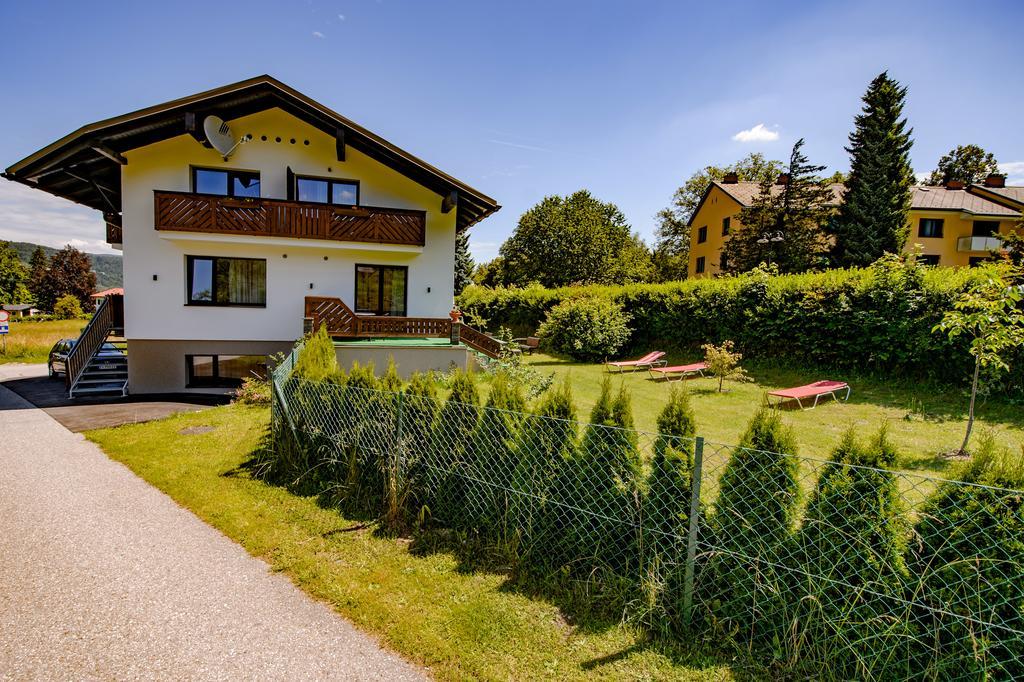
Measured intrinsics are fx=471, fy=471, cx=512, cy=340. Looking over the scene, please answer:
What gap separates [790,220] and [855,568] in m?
28.7

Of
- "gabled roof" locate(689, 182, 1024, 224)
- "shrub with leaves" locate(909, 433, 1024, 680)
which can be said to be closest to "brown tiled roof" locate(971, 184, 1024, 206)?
"gabled roof" locate(689, 182, 1024, 224)

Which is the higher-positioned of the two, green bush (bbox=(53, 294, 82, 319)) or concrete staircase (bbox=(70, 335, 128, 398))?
green bush (bbox=(53, 294, 82, 319))

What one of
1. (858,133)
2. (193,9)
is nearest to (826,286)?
(193,9)

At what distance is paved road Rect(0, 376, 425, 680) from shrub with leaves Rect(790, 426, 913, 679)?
2.76 meters

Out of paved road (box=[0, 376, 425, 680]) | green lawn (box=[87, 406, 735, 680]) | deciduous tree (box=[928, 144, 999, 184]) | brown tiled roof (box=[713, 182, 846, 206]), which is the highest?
deciduous tree (box=[928, 144, 999, 184])

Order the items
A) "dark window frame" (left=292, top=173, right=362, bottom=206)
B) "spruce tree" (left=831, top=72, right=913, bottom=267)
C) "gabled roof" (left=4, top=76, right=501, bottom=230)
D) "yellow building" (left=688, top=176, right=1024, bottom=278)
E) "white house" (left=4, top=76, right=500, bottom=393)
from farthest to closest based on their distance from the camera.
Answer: "yellow building" (left=688, top=176, right=1024, bottom=278), "spruce tree" (left=831, top=72, right=913, bottom=267), "dark window frame" (left=292, top=173, right=362, bottom=206), "white house" (left=4, top=76, right=500, bottom=393), "gabled roof" (left=4, top=76, right=501, bottom=230)

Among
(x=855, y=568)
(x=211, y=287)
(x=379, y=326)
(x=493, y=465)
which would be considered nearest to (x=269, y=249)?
(x=211, y=287)

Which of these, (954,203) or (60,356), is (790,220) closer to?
(954,203)

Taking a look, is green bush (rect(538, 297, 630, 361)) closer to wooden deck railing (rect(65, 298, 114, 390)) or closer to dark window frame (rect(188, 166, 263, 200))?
dark window frame (rect(188, 166, 263, 200))

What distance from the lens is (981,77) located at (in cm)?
939

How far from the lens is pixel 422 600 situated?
3.98 m

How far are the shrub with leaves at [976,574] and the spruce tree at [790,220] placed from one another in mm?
27446

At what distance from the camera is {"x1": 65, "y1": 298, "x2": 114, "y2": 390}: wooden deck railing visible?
542 inches

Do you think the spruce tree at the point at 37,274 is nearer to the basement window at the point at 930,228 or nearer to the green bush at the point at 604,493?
the green bush at the point at 604,493
